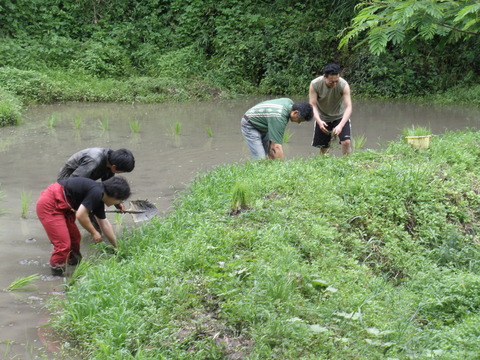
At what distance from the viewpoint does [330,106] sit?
7.41m

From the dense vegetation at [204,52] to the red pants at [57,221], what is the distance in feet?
30.5

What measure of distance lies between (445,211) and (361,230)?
99 cm

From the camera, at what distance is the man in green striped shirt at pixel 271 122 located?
254 inches

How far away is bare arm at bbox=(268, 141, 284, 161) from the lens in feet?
21.9

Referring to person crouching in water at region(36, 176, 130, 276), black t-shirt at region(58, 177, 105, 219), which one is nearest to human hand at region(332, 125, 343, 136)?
person crouching in water at region(36, 176, 130, 276)

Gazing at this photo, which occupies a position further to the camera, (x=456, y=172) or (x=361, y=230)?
Answer: (x=456, y=172)

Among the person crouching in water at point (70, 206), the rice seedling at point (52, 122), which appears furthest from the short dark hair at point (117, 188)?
the rice seedling at point (52, 122)

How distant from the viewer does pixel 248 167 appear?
6641 mm

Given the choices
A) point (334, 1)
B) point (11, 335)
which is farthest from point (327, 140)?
point (334, 1)

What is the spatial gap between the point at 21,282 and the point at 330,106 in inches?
171

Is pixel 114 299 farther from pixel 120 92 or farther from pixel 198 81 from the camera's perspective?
pixel 198 81

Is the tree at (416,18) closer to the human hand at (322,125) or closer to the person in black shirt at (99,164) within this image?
the human hand at (322,125)

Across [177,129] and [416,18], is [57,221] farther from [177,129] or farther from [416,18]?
[177,129]

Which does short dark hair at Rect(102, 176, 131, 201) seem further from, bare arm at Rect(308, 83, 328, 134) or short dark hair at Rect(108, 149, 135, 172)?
bare arm at Rect(308, 83, 328, 134)
